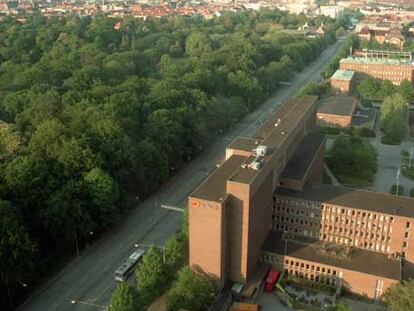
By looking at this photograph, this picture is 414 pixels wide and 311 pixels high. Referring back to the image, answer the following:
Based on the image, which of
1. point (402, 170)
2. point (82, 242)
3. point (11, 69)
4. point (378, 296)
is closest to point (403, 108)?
point (402, 170)

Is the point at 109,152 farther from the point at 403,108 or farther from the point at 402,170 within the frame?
the point at 403,108

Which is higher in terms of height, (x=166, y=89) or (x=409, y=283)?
(x=166, y=89)

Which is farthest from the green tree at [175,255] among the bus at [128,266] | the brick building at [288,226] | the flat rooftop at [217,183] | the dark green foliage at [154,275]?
the flat rooftop at [217,183]

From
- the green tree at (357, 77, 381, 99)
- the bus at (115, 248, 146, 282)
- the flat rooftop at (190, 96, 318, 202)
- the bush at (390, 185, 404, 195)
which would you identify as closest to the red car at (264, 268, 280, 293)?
the flat rooftop at (190, 96, 318, 202)

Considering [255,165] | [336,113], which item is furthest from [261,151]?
[336,113]

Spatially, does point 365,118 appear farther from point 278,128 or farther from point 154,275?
point 154,275

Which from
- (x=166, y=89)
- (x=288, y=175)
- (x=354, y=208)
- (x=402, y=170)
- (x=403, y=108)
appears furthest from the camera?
(x=403, y=108)
